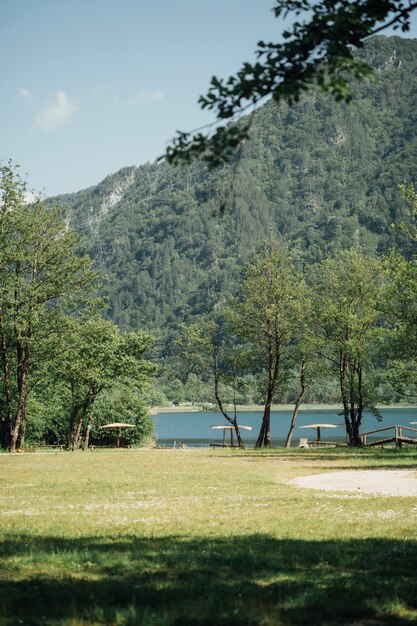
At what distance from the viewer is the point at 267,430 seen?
57.5 m

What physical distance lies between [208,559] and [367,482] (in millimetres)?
13846

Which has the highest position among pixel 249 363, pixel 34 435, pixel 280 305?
pixel 280 305

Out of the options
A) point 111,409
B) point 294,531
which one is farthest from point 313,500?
point 111,409

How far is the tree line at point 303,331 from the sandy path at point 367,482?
71.8 ft

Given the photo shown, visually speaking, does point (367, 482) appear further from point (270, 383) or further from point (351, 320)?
point (270, 383)

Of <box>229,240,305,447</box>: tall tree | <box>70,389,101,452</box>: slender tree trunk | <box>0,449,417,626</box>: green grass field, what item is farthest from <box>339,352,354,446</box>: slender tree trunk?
<box>0,449,417,626</box>: green grass field

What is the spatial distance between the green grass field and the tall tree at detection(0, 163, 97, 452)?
29.2 m

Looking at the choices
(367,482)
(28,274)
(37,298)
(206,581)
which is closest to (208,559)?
(206,581)

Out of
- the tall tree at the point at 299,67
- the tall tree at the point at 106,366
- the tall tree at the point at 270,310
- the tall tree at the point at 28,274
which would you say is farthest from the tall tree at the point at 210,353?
the tall tree at the point at 299,67

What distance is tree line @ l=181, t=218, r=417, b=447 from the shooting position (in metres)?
51.4

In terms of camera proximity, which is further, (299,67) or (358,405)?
(358,405)

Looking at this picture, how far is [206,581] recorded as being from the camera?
25.6ft

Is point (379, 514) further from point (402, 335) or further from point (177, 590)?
point (402, 335)

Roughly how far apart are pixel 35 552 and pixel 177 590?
303 centimetres
